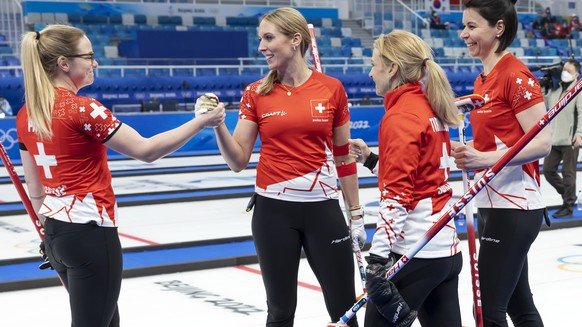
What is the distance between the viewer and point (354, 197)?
4.04 metres

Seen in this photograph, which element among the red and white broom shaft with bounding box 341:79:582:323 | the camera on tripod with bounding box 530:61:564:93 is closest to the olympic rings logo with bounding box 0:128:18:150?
the camera on tripod with bounding box 530:61:564:93

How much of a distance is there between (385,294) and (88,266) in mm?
1161

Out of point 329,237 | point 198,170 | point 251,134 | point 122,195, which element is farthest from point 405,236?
point 198,170

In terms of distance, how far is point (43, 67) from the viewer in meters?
3.32

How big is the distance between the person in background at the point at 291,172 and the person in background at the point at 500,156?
641 millimetres

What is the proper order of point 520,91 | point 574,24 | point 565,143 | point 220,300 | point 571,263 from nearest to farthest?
point 520,91 < point 220,300 < point 571,263 < point 565,143 < point 574,24

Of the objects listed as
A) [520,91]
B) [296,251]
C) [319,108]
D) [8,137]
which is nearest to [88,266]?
[296,251]

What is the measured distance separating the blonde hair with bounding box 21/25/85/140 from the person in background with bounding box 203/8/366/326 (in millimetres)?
797

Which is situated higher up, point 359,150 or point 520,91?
point 520,91

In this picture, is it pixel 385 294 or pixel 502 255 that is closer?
pixel 385 294

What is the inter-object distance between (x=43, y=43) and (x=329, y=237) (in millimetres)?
1496

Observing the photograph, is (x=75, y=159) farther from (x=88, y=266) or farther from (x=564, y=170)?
(x=564, y=170)

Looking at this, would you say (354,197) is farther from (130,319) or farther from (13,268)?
(13,268)

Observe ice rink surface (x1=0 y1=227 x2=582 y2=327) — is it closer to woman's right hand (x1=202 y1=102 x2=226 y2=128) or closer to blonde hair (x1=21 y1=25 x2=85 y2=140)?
woman's right hand (x1=202 y1=102 x2=226 y2=128)
